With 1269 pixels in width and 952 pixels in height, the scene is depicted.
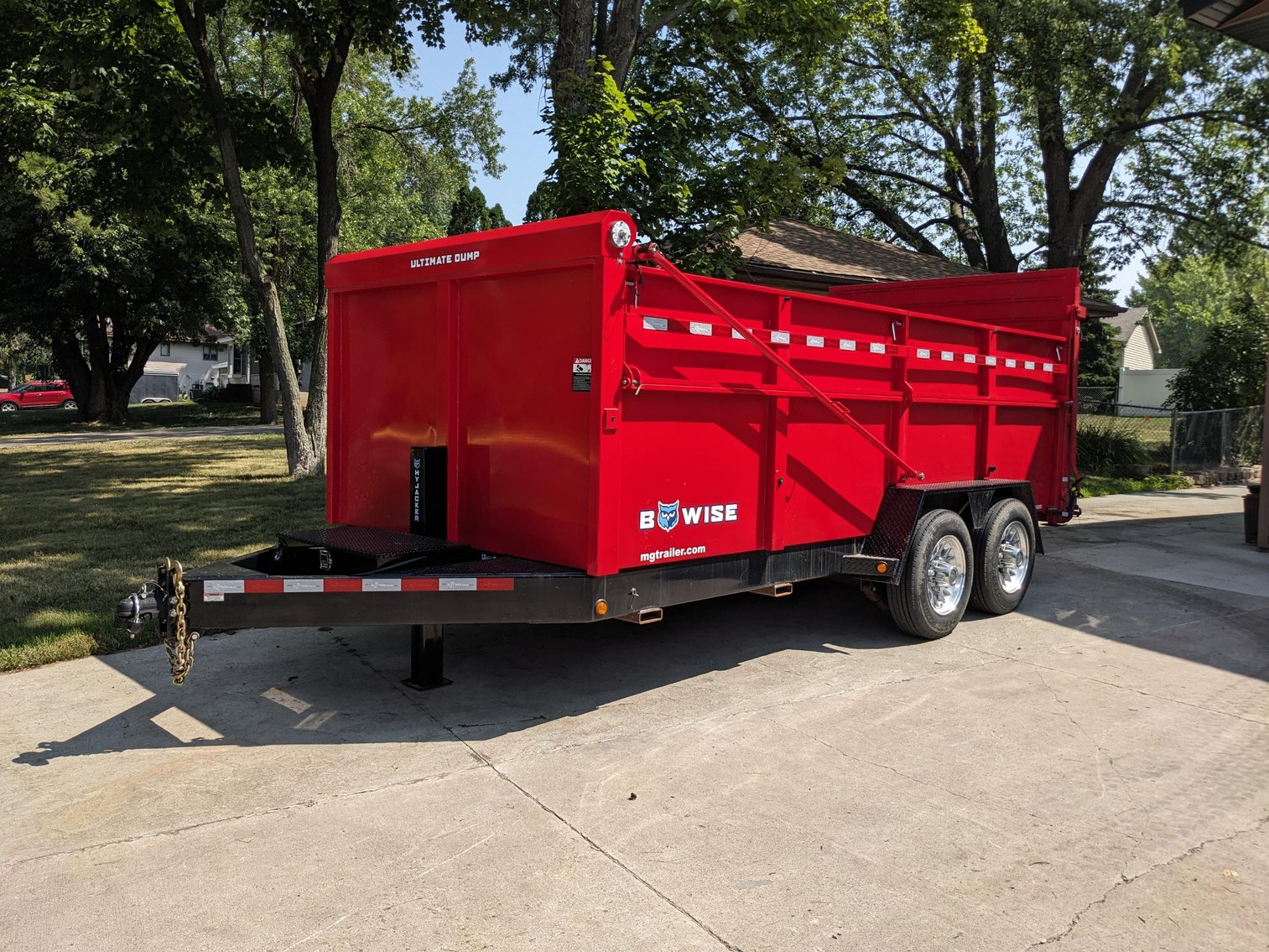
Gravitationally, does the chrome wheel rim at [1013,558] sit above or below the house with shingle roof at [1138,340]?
below

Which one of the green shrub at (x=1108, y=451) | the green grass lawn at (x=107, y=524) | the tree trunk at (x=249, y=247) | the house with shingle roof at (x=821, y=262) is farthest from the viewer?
the green shrub at (x=1108, y=451)

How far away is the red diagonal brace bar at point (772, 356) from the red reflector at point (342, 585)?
6.99ft

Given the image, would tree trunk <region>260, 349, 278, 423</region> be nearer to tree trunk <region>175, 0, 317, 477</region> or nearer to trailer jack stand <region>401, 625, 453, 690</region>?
tree trunk <region>175, 0, 317, 477</region>

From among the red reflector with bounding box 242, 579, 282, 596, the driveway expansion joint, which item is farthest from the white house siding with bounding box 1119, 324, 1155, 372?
the red reflector with bounding box 242, 579, 282, 596

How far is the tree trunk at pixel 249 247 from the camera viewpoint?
43.4 feet

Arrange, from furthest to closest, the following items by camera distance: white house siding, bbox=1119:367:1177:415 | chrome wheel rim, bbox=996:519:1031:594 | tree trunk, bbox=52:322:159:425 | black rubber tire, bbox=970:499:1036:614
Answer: white house siding, bbox=1119:367:1177:415 → tree trunk, bbox=52:322:159:425 → chrome wheel rim, bbox=996:519:1031:594 → black rubber tire, bbox=970:499:1036:614

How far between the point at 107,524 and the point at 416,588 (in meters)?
8.22

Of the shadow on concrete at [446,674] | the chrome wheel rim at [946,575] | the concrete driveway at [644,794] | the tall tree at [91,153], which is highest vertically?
the tall tree at [91,153]

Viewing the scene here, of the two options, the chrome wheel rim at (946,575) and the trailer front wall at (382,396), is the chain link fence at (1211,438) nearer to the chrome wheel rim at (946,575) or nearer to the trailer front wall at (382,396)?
the chrome wheel rim at (946,575)

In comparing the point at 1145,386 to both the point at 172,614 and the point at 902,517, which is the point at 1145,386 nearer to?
the point at 902,517

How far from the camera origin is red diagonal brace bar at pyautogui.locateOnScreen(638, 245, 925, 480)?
4922 millimetres

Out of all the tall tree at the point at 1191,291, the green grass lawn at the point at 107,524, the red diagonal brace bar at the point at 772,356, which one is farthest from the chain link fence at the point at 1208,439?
the green grass lawn at the point at 107,524

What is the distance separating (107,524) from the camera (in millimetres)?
11250

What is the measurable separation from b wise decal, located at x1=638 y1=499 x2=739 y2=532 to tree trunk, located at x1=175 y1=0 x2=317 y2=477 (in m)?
10.8
